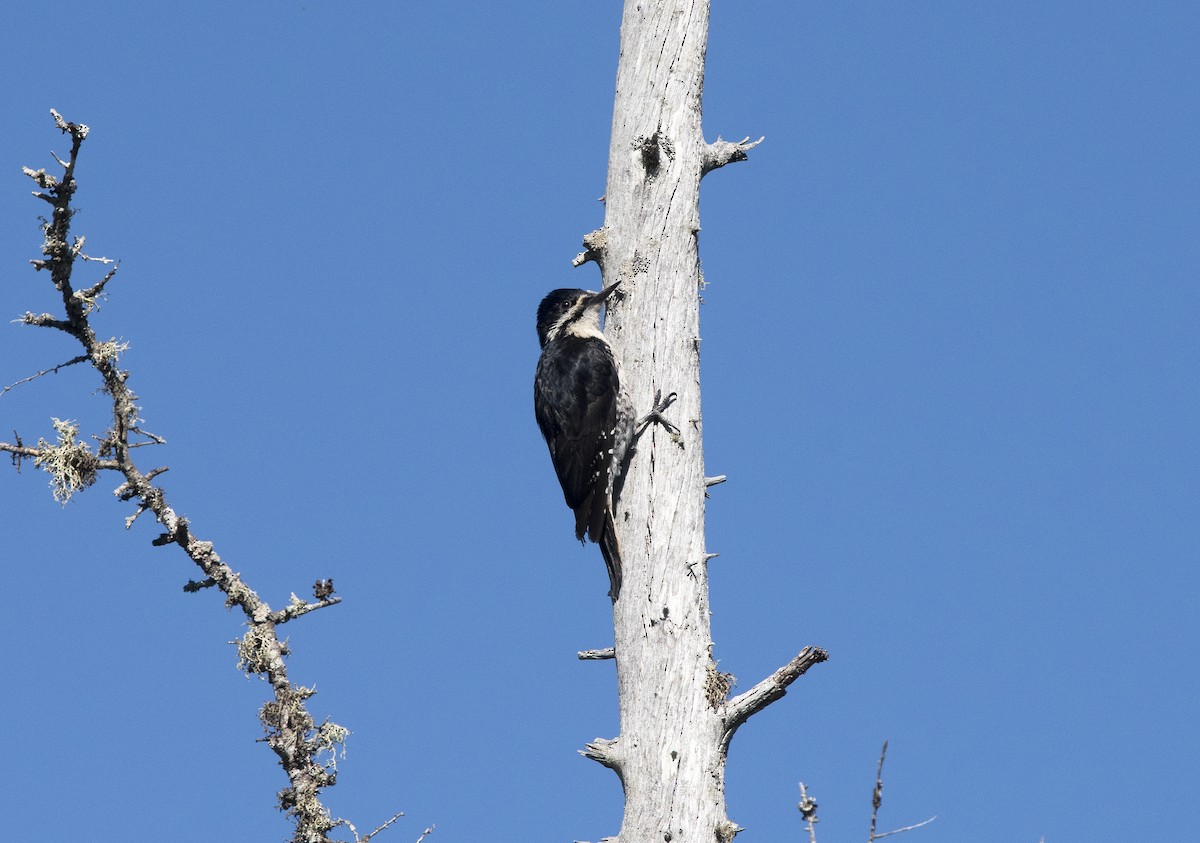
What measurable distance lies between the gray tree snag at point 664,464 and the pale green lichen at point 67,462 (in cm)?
185

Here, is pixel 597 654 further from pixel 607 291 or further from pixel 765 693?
pixel 607 291

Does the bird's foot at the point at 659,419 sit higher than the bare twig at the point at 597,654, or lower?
higher

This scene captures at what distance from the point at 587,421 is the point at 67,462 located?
6.39 ft

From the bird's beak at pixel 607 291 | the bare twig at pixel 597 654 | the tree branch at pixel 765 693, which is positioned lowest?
the tree branch at pixel 765 693

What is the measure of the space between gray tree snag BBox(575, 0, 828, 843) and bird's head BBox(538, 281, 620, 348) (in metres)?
0.68

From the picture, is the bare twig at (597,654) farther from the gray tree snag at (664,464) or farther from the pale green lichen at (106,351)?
the pale green lichen at (106,351)

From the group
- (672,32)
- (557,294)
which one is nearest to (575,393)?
(557,294)

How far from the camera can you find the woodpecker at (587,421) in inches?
198

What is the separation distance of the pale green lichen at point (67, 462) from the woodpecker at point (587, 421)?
5.87 ft

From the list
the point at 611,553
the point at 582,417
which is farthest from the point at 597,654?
the point at 582,417

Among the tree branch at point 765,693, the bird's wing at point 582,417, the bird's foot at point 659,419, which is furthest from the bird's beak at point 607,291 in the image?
the tree branch at point 765,693

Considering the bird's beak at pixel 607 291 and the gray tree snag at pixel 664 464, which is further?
the bird's beak at pixel 607 291

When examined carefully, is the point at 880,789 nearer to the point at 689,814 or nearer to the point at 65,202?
the point at 689,814

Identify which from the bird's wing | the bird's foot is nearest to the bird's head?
the bird's wing
